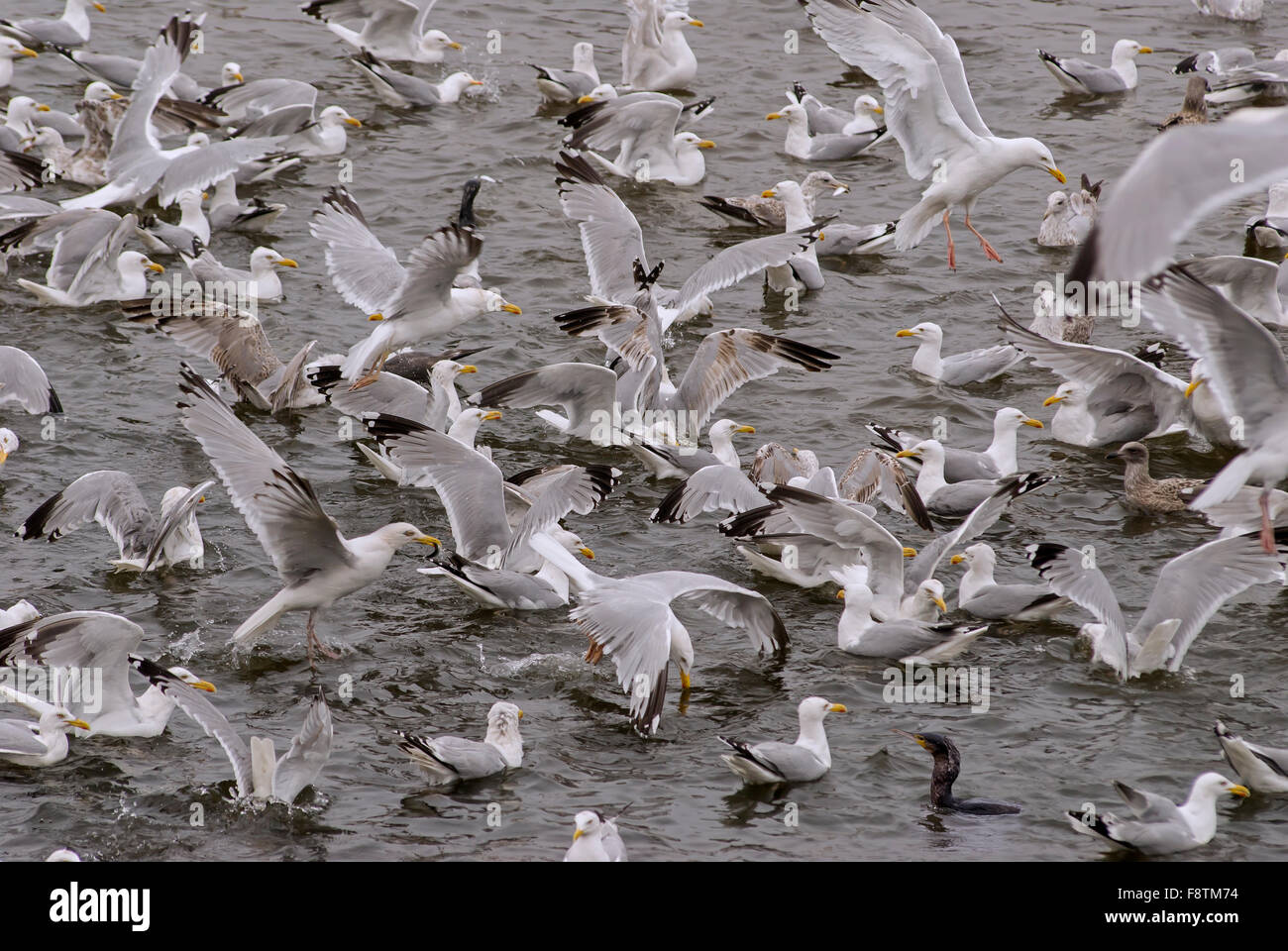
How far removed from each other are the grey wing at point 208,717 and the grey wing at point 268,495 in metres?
1.01

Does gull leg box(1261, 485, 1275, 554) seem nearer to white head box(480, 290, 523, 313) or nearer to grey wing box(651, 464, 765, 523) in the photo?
grey wing box(651, 464, 765, 523)

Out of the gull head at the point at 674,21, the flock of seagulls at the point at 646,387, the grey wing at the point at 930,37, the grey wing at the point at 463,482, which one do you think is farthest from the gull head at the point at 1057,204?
the grey wing at the point at 463,482

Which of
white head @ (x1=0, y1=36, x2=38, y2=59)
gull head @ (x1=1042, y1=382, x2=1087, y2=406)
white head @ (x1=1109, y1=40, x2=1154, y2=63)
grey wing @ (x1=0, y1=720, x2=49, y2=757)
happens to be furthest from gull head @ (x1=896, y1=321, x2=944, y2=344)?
white head @ (x1=0, y1=36, x2=38, y2=59)

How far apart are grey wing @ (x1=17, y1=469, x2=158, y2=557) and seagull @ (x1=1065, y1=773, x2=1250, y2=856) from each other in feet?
18.0

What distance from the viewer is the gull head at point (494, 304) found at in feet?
38.9

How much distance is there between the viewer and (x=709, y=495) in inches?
400

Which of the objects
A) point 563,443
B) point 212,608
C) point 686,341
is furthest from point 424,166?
point 212,608

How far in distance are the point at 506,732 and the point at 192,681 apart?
163cm

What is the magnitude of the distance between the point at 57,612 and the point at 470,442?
2.88 meters

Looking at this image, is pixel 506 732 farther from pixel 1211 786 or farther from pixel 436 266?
pixel 436 266

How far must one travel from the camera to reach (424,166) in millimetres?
16000

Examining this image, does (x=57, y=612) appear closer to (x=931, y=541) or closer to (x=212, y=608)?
(x=212, y=608)

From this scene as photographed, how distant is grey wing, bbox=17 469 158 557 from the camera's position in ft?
31.2

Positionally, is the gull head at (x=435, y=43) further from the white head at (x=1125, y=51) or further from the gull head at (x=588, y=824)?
the gull head at (x=588, y=824)
